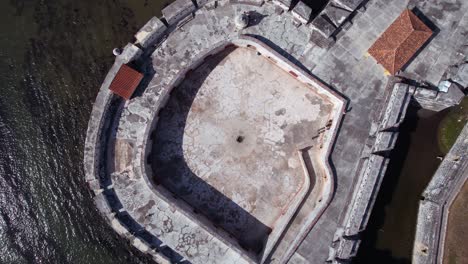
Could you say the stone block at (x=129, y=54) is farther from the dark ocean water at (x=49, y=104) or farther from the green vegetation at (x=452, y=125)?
the green vegetation at (x=452, y=125)

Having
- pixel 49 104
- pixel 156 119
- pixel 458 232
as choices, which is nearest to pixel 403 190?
pixel 458 232

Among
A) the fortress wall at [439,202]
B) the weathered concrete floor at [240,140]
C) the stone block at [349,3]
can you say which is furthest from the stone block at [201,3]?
the fortress wall at [439,202]

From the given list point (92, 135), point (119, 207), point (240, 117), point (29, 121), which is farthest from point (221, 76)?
point (29, 121)

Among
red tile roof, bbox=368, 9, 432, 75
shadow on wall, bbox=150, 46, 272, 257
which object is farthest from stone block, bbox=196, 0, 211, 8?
red tile roof, bbox=368, 9, 432, 75

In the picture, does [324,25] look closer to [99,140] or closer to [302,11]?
[302,11]

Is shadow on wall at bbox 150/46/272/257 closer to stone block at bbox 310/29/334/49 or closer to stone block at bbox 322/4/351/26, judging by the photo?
stone block at bbox 310/29/334/49

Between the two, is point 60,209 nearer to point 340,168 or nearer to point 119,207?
point 119,207
